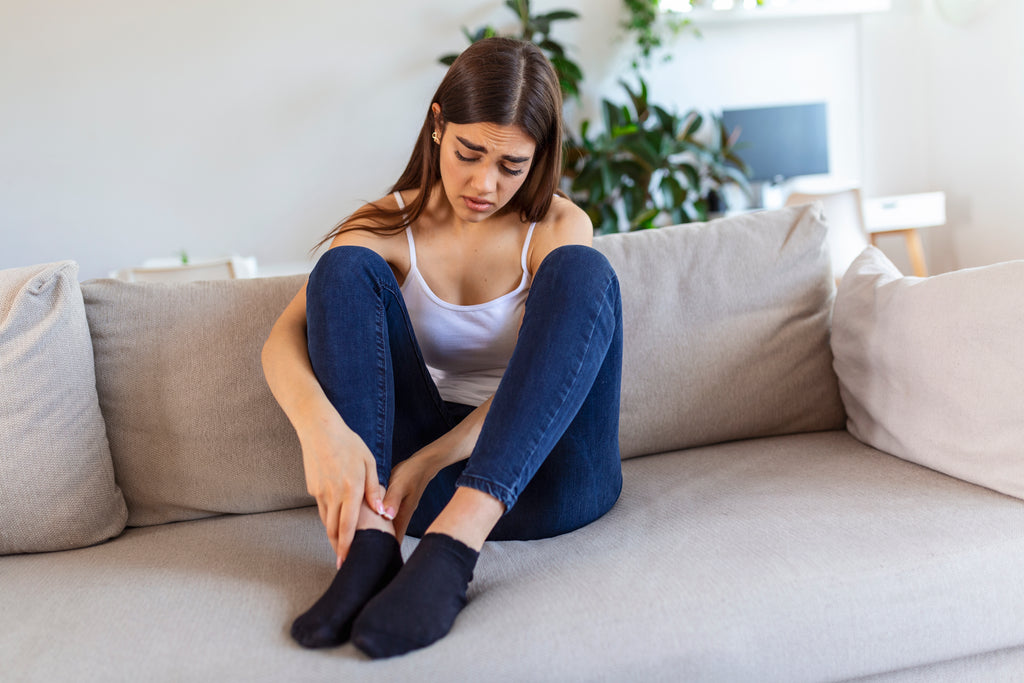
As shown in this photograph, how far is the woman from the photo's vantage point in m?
0.95

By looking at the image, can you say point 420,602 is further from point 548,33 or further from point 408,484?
point 548,33

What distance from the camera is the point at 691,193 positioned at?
424 centimetres

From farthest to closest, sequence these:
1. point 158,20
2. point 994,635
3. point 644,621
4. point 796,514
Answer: point 158,20, point 796,514, point 994,635, point 644,621

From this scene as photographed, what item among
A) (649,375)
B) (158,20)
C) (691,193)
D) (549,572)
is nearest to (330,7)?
(158,20)

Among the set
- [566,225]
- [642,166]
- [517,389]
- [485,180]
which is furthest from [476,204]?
[642,166]

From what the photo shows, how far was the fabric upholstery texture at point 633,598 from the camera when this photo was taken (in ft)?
2.89

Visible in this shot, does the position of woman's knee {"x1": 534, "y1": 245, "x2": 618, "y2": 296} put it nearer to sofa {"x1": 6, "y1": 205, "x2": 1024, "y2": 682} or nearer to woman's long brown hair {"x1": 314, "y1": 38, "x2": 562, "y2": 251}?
woman's long brown hair {"x1": 314, "y1": 38, "x2": 562, "y2": 251}

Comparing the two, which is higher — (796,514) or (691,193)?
(691,193)

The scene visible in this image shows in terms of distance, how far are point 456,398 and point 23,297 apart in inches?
26.4

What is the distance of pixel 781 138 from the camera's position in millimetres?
4164

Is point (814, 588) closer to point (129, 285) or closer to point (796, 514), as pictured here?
point (796, 514)

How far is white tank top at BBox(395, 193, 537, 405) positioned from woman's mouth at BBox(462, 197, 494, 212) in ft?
0.37

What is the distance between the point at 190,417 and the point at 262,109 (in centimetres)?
305

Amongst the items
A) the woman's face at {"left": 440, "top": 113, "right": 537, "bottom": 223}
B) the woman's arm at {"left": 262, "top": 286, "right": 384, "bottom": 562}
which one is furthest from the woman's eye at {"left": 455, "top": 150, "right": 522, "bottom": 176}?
the woman's arm at {"left": 262, "top": 286, "right": 384, "bottom": 562}
